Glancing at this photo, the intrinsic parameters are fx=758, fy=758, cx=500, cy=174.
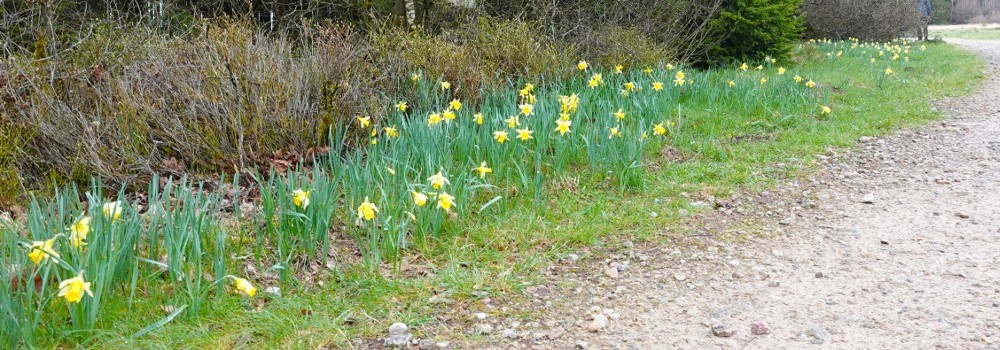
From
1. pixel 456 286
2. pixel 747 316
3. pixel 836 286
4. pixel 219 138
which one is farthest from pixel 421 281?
pixel 219 138

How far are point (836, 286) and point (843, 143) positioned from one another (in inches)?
115

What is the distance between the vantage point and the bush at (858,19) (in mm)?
16703

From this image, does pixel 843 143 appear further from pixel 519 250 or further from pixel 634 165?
pixel 519 250

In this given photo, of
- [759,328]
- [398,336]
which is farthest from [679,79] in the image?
[398,336]

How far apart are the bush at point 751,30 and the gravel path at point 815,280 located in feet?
18.1

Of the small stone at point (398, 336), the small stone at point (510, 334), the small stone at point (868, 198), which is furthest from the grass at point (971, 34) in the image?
the small stone at point (398, 336)

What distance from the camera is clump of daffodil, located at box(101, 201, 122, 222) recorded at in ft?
8.18

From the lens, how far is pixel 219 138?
4.57 meters

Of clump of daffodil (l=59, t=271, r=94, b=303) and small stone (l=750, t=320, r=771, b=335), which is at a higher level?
clump of daffodil (l=59, t=271, r=94, b=303)

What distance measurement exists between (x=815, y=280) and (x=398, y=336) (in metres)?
1.70

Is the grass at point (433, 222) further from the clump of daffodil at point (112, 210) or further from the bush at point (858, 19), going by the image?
the bush at point (858, 19)

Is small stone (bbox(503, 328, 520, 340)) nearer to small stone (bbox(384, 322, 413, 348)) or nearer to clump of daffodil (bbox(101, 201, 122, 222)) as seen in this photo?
small stone (bbox(384, 322, 413, 348))

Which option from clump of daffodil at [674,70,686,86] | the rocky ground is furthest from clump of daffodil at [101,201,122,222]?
clump of daffodil at [674,70,686,86]

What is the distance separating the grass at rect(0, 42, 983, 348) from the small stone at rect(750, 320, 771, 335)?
850mm
